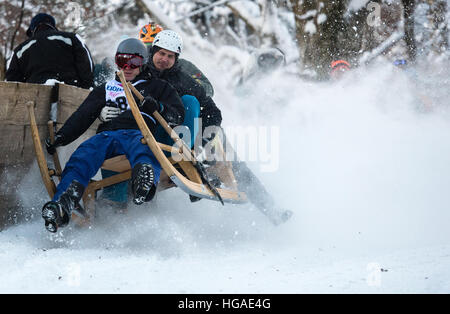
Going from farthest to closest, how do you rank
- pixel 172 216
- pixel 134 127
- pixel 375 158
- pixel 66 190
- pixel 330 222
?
pixel 375 158, pixel 330 222, pixel 172 216, pixel 134 127, pixel 66 190

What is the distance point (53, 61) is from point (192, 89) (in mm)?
1197

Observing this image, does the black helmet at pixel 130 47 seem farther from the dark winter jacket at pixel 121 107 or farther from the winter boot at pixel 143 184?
the winter boot at pixel 143 184

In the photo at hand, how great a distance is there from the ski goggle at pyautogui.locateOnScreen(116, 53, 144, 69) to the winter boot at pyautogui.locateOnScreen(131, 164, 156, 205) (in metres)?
0.86

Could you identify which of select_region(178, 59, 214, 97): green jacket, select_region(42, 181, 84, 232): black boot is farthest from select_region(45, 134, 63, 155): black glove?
select_region(178, 59, 214, 97): green jacket

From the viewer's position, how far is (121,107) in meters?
3.81

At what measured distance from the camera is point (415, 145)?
615cm

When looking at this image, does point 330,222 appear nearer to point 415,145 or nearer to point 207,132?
point 207,132

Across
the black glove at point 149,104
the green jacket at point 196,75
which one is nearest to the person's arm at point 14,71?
the green jacket at point 196,75

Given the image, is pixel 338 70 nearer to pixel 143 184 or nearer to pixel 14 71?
pixel 14 71

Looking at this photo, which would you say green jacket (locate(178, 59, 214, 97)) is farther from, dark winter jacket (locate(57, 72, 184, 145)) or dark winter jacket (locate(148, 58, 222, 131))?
dark winter jacket (locate(57, 72, 184, 145))

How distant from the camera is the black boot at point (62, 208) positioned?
310 cm

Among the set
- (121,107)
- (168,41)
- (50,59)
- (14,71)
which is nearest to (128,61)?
(121,107)
